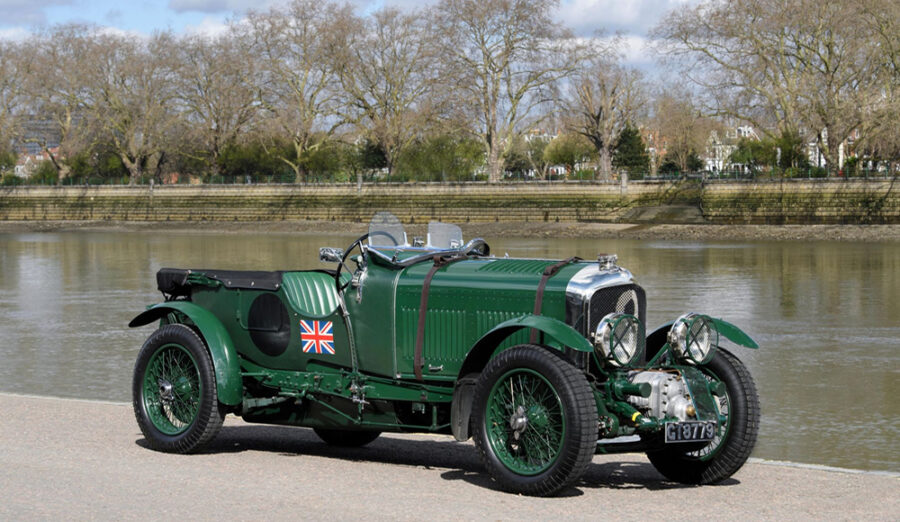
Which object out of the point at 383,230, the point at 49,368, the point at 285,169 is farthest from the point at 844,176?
the point at 383,230

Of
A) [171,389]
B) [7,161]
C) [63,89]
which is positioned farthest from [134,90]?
[171,389]

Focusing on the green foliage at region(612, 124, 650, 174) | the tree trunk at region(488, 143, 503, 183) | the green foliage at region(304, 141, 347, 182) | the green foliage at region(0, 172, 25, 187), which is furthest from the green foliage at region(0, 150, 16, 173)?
the green foliage at region(612, 124, 650, 174)

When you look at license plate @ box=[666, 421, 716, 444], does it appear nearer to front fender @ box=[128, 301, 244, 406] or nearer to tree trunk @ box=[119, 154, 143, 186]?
front fender @ box=[128, 301, 244, 406]

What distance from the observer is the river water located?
11.4m

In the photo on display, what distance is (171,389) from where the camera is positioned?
8609 mm

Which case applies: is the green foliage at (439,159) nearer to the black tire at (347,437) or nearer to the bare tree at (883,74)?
the bare tree at (883,74)

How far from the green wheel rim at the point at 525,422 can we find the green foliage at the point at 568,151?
319 feet

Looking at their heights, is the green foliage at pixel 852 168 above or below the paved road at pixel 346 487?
above

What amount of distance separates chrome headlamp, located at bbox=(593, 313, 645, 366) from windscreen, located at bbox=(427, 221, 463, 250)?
1.64 metres

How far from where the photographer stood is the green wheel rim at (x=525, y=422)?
686cm

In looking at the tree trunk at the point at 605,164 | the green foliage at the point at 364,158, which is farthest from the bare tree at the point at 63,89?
the tree trunk at the point at 605,164

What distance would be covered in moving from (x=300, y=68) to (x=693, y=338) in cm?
7466

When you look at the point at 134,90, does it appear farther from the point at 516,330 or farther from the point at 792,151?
the point at 516,330

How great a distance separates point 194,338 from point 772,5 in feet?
181
